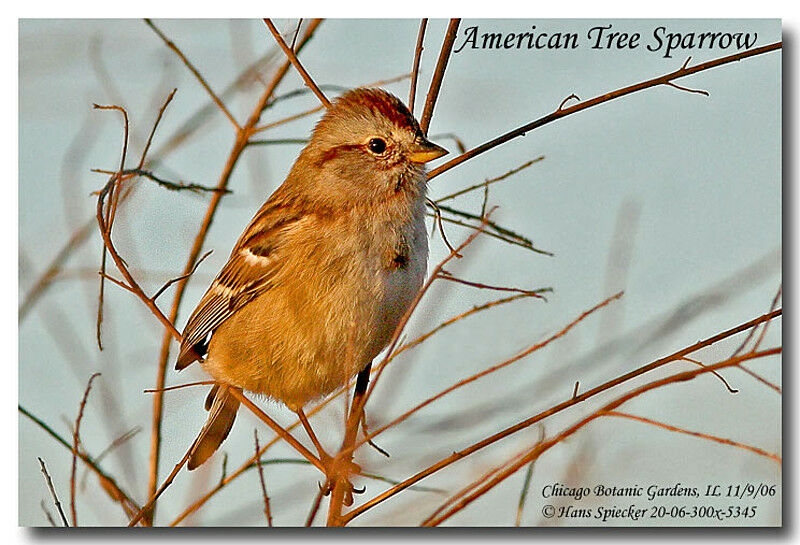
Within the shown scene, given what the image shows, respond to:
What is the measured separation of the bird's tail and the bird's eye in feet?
2.25

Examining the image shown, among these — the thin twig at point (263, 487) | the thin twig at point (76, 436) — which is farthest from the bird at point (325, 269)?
the thin twig at point (76, 436)

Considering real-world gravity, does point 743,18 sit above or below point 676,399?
above

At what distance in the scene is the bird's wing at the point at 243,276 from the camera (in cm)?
228

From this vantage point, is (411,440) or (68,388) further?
(68,388)

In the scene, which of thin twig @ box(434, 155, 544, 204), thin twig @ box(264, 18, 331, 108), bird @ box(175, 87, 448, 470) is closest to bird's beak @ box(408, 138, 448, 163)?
bird @ box(175, 87, 448, 470)

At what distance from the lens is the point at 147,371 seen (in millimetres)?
2412

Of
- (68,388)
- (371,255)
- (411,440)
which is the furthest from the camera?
(68,388)

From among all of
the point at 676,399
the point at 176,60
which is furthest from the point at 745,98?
the point at 176,60

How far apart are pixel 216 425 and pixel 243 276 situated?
380mm

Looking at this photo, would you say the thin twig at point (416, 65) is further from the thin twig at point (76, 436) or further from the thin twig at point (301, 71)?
the thin twig at point (76, 436)

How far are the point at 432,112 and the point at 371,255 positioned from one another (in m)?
0.36

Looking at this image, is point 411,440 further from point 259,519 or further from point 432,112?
point 432,112

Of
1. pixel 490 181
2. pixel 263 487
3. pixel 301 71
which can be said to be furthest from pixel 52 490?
pixel 490 181

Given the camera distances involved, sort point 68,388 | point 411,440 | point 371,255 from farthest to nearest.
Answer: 1. point 68,388
2. point 411,440
3. point 371,255
